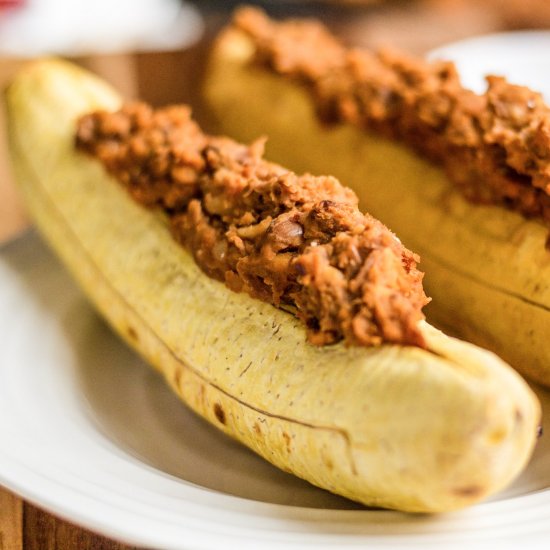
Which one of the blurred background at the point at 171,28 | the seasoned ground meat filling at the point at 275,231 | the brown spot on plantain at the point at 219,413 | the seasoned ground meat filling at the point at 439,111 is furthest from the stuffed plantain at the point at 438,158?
the blurred background at the point at 171,28

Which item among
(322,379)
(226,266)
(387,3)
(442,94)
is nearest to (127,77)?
(387,3)

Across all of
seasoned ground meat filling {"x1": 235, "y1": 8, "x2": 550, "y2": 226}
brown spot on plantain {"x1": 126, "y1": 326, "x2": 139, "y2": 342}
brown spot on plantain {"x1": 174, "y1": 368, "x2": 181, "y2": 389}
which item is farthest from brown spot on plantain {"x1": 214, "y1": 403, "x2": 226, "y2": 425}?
seasoned ground meat filling {"x1": 235, "y1": 8, "x2": 550, "y2": 226}

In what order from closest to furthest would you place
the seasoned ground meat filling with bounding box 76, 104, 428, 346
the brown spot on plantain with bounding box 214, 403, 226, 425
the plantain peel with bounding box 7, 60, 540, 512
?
the plantain peel with bounding box 7, 60, 540, 512 → the seasoned ground meat filling with bounding box 76, 104, 428, 346 → the brown spot on plantain with bounding box 214, 403, 226, 425

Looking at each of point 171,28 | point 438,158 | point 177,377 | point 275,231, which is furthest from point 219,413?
point 171,28

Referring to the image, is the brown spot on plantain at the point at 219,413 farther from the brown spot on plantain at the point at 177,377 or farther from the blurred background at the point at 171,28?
the blurred background at the point at 171,28

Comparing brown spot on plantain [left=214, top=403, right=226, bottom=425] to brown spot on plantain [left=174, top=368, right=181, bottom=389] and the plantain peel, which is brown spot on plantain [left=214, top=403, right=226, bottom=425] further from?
brown spot on plantain [left=174, top=368, right=181, bottom=389]

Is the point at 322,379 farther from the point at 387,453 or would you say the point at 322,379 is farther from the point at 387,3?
the point at 387,3

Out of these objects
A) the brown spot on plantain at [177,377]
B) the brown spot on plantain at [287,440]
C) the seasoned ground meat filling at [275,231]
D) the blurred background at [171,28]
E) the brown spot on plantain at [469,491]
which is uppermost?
the seasoned ground meat filling at [275,231]
